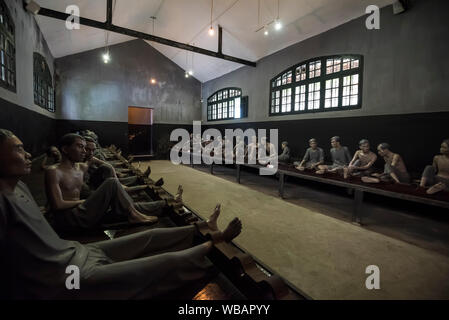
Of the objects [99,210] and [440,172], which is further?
[440,172]

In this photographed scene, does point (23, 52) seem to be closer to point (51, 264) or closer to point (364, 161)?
point (51, 264)

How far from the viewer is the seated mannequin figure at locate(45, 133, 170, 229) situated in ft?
6.37

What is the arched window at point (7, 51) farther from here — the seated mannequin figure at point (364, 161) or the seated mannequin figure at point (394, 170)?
the seated mannequin figure at point (394, 170)

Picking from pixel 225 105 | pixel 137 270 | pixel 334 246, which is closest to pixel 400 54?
pixel 334 246

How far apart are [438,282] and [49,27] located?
10.6 metres

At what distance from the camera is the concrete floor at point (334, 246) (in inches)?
84.4

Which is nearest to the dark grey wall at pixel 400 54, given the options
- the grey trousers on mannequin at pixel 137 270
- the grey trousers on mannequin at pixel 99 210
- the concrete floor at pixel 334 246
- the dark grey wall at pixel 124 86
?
the concrete floor at pixel 334 246

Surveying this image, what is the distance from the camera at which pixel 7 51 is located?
4.27 m

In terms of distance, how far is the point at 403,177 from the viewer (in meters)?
4.12

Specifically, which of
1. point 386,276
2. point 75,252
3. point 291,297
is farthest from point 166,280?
point 386,276

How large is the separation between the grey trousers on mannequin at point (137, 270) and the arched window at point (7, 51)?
15.0 ft

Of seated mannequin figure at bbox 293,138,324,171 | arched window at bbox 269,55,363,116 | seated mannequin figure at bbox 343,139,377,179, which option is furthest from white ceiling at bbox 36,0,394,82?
seated mannequin figure at bbox 293,138,324,171

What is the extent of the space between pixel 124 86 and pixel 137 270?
1149cm

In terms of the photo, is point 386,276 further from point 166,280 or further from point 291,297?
point 166,280
